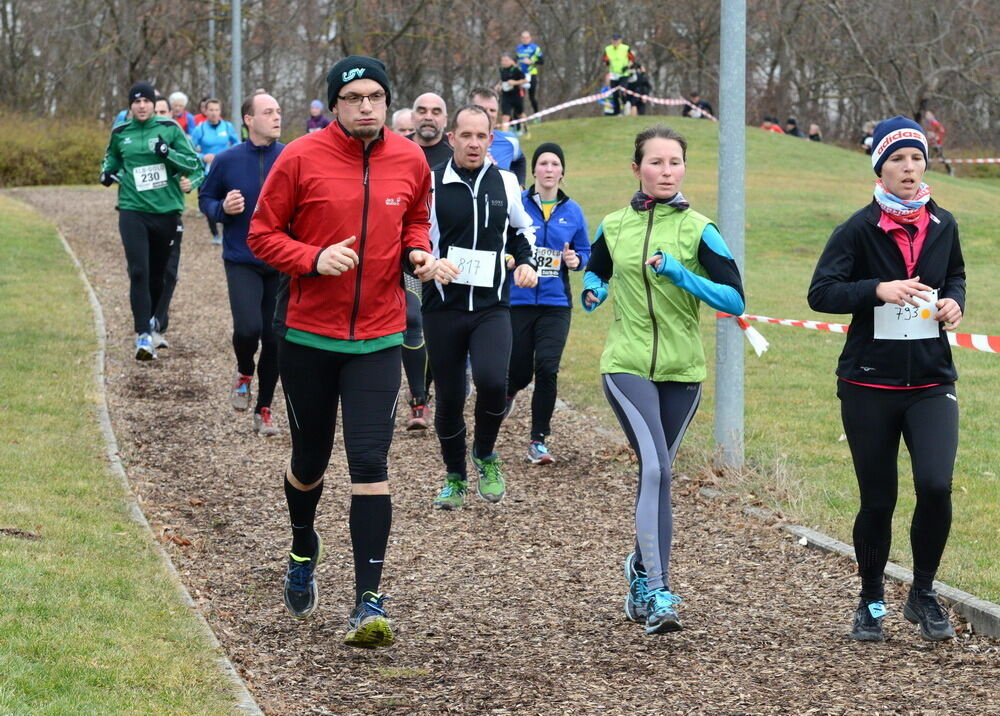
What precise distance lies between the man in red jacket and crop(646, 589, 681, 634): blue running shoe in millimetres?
1092

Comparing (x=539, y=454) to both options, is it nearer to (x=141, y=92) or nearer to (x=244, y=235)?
(x=244, y=235)

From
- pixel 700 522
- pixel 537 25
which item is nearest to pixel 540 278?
pixel 700 522

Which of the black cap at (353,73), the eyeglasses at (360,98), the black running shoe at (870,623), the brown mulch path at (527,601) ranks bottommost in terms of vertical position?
the brown mulch path at (527,601)

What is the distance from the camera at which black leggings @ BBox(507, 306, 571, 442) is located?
917 cm

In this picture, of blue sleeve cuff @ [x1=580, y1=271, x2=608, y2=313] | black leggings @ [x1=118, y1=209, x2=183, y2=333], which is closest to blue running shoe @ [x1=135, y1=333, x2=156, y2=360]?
black leggings @ [x1=118, y1=209, x2=183, y2=333]

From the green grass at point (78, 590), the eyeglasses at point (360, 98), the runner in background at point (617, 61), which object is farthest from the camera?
the runner in background at point (617, 61)

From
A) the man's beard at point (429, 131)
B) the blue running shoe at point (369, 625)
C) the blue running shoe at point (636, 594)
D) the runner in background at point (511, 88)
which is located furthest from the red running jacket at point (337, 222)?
the runner in background at point (511, 88)

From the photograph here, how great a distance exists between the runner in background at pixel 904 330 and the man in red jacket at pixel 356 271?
5.40ft

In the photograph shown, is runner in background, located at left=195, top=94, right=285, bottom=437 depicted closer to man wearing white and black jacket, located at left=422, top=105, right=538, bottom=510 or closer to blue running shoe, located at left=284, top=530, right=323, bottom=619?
man wearing white and black jacket, located at left=422, top=105, right=538, bottom=510

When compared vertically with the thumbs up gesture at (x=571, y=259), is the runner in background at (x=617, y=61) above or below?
above

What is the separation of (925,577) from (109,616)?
321 centimetres

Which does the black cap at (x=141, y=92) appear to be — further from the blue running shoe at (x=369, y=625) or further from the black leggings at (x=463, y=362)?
the blue running shoe at (x=369, y=625)

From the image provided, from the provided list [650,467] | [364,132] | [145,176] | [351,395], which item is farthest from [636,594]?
[145,176]

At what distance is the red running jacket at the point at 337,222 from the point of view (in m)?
5.41
